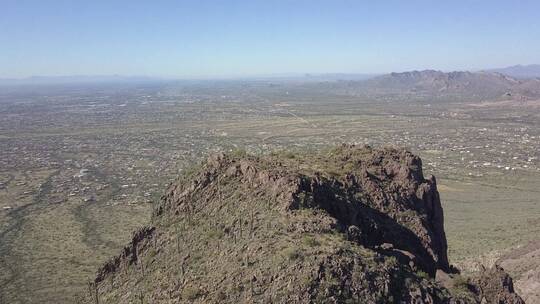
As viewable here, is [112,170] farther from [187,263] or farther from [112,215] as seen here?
[187,263]

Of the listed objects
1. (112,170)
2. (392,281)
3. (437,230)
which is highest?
(392,281)

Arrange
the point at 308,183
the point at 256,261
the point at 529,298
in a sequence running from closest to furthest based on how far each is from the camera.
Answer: the point at 256,261 → the point at 308,183 → the point at 529,298

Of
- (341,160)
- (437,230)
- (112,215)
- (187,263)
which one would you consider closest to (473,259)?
(437,230)

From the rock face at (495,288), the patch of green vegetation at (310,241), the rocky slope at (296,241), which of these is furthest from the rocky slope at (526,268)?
the patch of green vegetation at (310,241)

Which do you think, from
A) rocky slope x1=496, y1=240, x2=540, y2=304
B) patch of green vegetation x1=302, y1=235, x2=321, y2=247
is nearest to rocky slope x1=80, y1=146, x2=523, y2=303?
patch of green vegetation x1=302, y1=235, x2=321, y2=247

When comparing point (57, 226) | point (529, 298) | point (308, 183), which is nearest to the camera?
point (308, 183)

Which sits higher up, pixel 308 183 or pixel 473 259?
pixel 308 183

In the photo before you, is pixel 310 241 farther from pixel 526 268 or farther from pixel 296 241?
pixel 526 268

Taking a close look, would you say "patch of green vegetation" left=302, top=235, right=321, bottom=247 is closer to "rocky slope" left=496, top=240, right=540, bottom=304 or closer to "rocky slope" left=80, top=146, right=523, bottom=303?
"rocky slope" left=80, top=146, right=523, bottom=303
